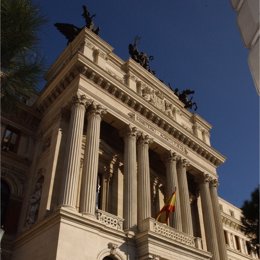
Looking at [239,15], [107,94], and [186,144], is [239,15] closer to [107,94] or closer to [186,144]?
[107,94]

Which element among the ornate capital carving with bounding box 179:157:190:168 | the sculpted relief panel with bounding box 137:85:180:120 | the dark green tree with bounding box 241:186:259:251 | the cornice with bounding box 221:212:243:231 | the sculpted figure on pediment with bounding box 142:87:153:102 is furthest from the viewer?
the cornice with bounding box 221:212:243:231

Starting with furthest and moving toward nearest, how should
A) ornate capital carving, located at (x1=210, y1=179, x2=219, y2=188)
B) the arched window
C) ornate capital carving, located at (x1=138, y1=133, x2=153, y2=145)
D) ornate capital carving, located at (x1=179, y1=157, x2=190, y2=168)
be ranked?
ornate capital carving, located at (x1=210, y1=179, x2=219, y2=188)
ornate capital carving, located at (x1=179, y1=157, x2=190, y2=168)
ornate capital carving, located at (x1=138, y1=133, x2=153, y2=145)
the arched window

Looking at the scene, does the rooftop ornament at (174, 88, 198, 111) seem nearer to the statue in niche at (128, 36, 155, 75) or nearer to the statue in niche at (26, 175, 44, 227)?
the statue in niche at (128, 36, 155, 75)

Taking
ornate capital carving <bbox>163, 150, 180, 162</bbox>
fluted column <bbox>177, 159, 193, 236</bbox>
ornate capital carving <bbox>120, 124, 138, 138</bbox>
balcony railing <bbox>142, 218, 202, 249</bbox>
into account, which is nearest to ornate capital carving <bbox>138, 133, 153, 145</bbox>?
ornate capital carving <bbox>120, 124, 138, 138</bbox>

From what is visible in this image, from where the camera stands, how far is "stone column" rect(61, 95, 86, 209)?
1625 centimetres

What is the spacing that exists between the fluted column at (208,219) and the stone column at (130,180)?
8.01 metres

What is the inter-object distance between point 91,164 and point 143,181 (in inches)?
164

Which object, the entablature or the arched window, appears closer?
the arched window

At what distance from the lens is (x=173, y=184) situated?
23.1 m

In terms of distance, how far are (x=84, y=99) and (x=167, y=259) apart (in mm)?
10421

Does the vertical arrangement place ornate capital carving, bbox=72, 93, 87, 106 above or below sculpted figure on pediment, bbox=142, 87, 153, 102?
below

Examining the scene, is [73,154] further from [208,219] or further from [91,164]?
[208,219]

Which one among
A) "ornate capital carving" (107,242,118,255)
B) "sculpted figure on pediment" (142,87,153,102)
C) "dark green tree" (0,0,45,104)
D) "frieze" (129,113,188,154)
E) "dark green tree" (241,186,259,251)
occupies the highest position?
"sculpted figure on pediment" (142,87,153,102)

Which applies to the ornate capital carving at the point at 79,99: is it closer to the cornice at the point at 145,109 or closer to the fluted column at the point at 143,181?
the cornice at the point at 145,109
